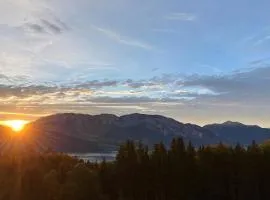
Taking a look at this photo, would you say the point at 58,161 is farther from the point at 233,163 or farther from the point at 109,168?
the point at 233,163

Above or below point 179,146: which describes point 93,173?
below

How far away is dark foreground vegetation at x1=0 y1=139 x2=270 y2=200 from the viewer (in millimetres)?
111562

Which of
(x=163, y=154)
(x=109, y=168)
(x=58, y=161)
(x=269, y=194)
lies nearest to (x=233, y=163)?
(x=269, y=194)

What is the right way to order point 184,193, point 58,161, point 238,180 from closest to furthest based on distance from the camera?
1. point 184,193
2. point 238,180
3. point 58,161

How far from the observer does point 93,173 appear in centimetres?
11125

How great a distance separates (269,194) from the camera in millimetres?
115812

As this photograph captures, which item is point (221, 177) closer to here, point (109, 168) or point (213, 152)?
point (213, 152)

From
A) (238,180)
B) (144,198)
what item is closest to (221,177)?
(238,180)

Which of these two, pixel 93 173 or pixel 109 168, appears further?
pixel 109 168

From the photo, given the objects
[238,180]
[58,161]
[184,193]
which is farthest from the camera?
[58,161]

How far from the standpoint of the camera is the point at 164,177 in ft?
372

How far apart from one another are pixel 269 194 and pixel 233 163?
12.2 metres

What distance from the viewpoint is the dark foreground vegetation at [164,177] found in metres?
112

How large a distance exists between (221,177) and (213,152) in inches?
291
